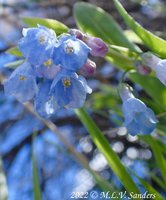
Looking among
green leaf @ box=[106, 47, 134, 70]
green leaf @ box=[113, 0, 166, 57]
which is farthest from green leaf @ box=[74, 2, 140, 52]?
green leaf @ box=[113, 0, 166, 57]

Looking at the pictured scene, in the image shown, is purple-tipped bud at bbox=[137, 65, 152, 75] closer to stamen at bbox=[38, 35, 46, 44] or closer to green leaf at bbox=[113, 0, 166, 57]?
green leaf at bbox=[113, 0, 166, 57]

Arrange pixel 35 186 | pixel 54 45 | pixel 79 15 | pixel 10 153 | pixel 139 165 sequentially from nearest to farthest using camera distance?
1. pixel 54 45
2. pixel 35 186
3. pixel 79 15
4. pixel 139 165
5. pixel 10 153

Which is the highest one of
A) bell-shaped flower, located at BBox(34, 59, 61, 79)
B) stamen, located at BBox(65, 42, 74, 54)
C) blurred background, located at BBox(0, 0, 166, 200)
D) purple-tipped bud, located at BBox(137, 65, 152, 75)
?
stamen, located at BBox(65, 42, 74, 54)

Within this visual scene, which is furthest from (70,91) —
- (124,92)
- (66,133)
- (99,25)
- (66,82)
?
(66,133)

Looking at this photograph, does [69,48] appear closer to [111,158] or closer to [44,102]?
[44,102]

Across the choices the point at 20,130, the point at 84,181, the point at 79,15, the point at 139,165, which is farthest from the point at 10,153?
the point at 79,15

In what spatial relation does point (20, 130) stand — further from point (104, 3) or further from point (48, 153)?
point (104, 3)
